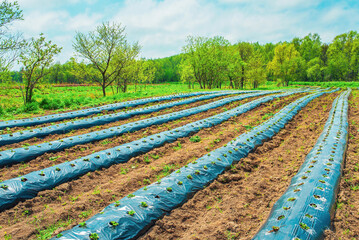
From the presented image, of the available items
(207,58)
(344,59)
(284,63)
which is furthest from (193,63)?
(344,59)

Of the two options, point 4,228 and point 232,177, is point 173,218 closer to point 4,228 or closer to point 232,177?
point 232,177

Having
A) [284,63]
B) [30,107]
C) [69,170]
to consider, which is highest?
[284,63]

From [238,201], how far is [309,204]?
1.25m

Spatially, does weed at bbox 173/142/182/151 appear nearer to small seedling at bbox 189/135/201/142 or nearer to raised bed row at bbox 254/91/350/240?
small seedling at bbox 189/135/201/142

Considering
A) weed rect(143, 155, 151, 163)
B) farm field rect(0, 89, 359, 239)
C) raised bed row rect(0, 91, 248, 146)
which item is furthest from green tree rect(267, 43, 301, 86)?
weed rect(143, 155, 151, 163)

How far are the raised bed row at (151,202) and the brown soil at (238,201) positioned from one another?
16cm

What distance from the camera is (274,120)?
9234mm

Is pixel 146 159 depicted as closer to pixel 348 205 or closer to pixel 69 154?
pixel 69 154

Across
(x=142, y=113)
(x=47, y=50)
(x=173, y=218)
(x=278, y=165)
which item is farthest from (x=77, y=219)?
(x=47, y=50)

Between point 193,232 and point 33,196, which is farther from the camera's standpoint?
point 33,196

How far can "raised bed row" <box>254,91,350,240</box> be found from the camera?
2.65m

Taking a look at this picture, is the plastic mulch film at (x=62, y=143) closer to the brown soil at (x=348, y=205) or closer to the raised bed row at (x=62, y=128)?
the raised bed row at (x=62, y=128)

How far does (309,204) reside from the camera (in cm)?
312

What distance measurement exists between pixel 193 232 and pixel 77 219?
209cm
